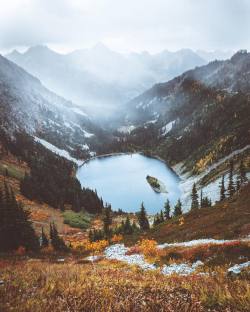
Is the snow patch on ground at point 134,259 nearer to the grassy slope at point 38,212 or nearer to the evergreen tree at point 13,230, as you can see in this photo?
the evergreen tree at point 13,230

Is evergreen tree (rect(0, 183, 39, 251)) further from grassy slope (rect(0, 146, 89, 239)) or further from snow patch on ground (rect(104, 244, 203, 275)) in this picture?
grassy slope (rect(0, 146, 89, 239))

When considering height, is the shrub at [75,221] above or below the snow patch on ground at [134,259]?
above

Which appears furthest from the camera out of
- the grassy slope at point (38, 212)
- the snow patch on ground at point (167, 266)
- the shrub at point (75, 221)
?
the shrub at point (75, 221)

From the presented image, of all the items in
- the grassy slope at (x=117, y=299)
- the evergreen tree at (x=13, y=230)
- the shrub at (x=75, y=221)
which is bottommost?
the grassy slope at (x=117, y=299)

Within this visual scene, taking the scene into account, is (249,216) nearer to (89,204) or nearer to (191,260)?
(191,260)

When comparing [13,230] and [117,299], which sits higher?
[13,230]

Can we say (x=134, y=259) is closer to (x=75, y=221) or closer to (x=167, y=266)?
(x=167, y=266)

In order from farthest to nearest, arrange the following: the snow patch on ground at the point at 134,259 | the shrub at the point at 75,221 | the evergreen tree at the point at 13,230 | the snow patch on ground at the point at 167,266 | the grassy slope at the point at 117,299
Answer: the shrub at the point at 75,221
the evergreen tree at the point at 13,230
the snow patch on ground at the point at 134,259
the snow patch on ground at the point at 167,266
the grassy slope at the point at 117,299

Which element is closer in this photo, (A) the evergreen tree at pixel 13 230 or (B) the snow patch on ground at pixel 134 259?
(B) the snow patch on ground at pixel 134 259

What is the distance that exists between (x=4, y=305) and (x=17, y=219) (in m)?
34.5

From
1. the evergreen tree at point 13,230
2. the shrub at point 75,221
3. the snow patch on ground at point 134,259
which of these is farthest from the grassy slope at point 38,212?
the snow patch on ground at point 134,259

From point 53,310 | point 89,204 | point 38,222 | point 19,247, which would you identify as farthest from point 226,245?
point 89,204

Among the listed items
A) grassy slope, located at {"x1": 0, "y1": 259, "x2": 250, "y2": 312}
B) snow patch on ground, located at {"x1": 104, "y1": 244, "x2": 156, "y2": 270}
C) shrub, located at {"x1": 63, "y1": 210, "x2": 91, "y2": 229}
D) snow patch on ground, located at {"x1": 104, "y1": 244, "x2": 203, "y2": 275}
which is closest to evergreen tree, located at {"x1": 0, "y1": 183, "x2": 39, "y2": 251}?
snow patch on ground, located at {"x1": 104, "y1": 244, "x2": 156, "y2": 270}

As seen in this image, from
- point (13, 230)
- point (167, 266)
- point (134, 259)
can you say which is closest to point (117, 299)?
point (167, 266)
